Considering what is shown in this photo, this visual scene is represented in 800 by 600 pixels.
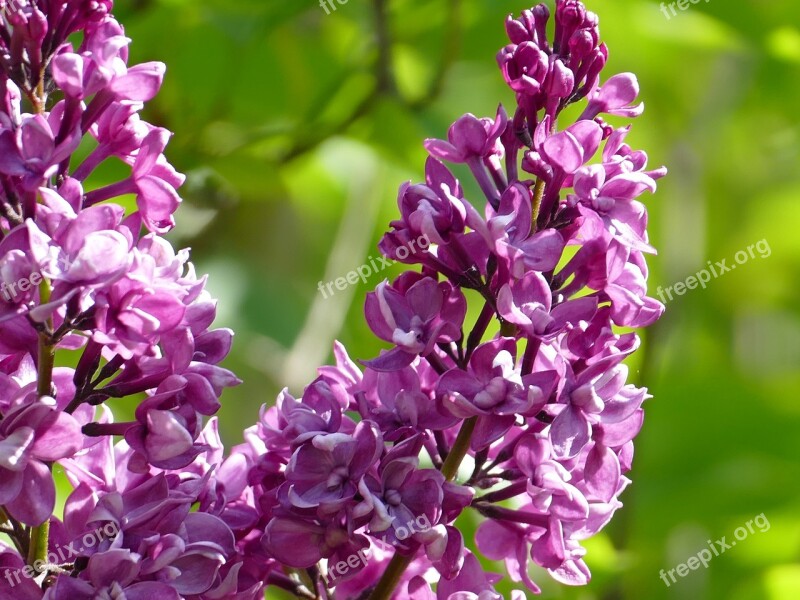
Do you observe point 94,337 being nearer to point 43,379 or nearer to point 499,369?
point 43,379

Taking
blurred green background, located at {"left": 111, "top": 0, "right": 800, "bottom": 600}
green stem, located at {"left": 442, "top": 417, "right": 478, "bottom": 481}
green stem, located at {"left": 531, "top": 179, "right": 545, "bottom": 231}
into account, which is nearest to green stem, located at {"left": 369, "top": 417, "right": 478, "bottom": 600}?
green stem, located at {"left": 442, "top": 417, "right": 478, "bottom": 481}

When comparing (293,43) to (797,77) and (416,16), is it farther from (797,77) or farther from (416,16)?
(797,77)

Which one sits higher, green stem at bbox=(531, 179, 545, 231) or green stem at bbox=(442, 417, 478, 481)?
green stem at bbox=(531, 179, 545, 231)

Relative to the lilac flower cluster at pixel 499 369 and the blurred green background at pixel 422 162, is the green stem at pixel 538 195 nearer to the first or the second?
the lilac flower cluster at pixel 499 369

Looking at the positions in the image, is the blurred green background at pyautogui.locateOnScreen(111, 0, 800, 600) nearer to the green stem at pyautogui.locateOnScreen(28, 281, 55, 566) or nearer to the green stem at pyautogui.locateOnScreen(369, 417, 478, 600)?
the green stem at pyautogui.locateOnScreen(369, 417, 478, 600)

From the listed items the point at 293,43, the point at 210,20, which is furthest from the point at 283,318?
the point at 210,20

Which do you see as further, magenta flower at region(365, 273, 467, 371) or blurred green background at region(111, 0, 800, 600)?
blurred green background at region(111, 0, 800, 600)

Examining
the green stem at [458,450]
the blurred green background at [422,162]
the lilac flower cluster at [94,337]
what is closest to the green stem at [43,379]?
the lilac flower cluster at [94,337]
